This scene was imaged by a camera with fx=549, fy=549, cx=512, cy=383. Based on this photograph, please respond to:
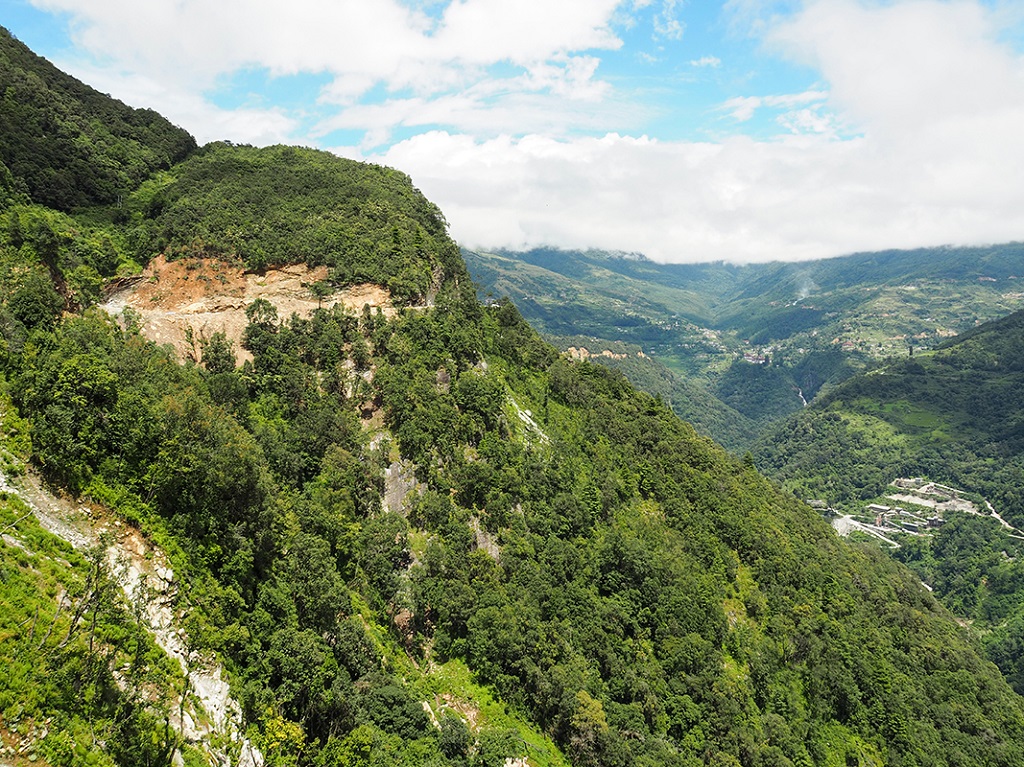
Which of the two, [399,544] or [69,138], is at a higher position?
[69,138]

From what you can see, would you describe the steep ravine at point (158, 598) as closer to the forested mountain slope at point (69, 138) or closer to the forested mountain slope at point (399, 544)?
the forested mountain slope at point (399, 544)

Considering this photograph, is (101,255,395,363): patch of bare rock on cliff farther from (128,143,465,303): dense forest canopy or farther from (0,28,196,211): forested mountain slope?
(0,28,196,211): forested mountain slope

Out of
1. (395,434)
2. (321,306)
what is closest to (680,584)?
(395,434)

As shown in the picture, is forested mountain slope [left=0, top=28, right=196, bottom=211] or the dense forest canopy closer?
forested mountain slope [left=0, top=28, right=196, bottom=211]

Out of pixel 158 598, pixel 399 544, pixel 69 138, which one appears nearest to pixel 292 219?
pixel 69 138

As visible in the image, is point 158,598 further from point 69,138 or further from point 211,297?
point 69,138

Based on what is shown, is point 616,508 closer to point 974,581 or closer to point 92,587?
point 92,587

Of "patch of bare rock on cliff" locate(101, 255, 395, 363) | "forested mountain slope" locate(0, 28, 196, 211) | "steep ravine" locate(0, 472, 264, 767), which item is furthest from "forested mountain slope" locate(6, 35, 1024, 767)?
"forested mountain slope" locate(0, 28, 196, 211)
